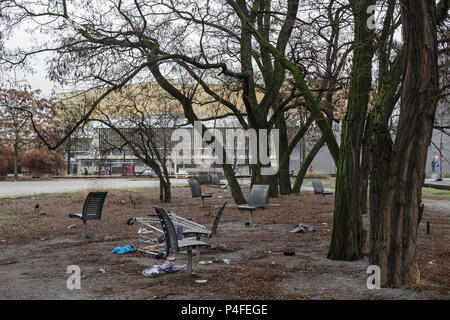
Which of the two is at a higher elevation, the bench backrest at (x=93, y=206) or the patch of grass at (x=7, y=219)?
the bench backrest at (x=93, y=206)

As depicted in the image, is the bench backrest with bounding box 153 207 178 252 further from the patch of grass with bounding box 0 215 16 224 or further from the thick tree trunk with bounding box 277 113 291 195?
the thick tree trunk with bounding box 277 113 291 195

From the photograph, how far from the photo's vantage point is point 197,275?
7.07m

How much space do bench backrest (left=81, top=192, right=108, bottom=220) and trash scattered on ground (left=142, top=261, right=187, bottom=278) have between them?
4.31 metres

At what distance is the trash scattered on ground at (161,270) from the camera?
7.05 m

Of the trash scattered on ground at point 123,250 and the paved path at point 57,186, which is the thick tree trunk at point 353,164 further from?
the paved path at point 57,186

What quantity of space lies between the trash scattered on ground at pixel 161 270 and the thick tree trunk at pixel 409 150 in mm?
2841

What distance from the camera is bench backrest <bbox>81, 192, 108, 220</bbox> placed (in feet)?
36.9

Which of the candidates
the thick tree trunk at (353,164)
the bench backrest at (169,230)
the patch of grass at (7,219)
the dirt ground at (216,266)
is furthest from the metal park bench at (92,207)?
the thick tree trunk at (353,164)

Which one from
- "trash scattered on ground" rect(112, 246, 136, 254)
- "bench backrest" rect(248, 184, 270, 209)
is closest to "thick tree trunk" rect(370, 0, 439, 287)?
"trash scattered on ground" rect(112, 246, 136, 254)

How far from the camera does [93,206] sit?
11477 millimetres

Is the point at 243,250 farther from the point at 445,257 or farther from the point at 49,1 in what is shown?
the point at 49,1
